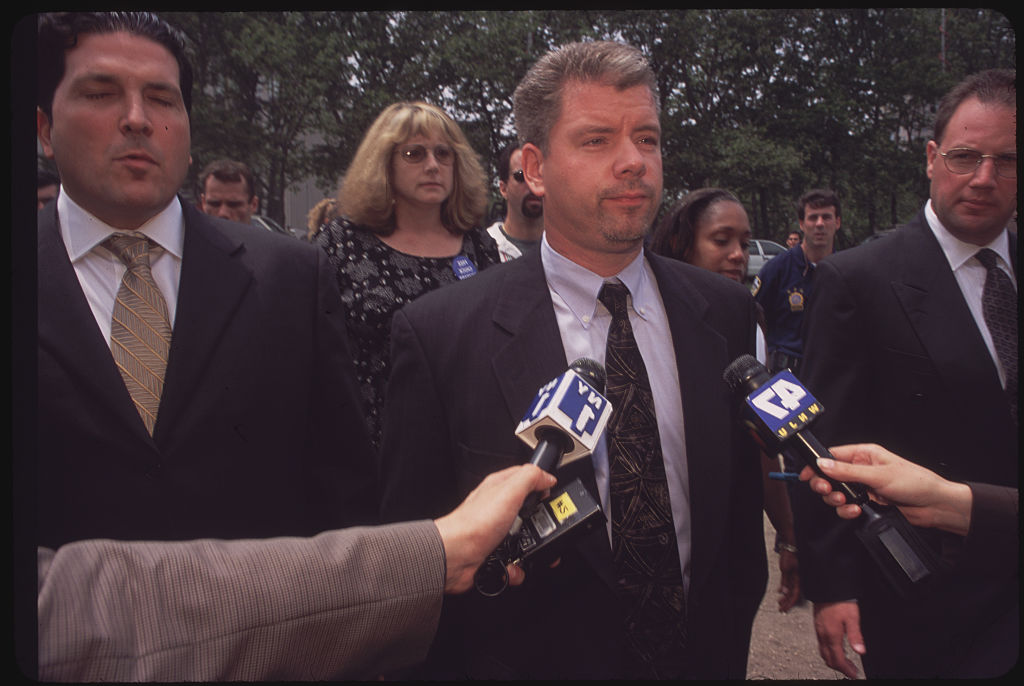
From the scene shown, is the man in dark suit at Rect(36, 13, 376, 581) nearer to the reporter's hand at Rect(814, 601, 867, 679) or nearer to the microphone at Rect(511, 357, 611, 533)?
the microphone at Rect(511, 357, 611, 533)

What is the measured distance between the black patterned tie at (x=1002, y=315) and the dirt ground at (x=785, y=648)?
175cm

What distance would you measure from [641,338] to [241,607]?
1.20m

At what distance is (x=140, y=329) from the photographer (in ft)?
5.37

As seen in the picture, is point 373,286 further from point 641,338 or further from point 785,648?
point 785,648

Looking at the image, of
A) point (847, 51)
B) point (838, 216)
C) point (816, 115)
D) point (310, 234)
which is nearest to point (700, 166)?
point (816, 115)

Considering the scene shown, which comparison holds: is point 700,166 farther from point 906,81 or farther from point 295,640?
point 295,640

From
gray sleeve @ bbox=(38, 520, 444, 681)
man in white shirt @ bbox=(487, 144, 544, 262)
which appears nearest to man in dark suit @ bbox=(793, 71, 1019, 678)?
gray sleeve @ bbox=(38, 520, 444, 681)

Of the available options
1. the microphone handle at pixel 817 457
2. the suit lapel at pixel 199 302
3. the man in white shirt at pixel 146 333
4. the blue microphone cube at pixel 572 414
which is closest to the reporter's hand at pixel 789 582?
the microphone handle at pixel 817 457

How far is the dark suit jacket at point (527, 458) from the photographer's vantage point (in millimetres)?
1636

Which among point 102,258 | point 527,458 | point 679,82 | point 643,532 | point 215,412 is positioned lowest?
point 643,532

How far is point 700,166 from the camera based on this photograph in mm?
20359

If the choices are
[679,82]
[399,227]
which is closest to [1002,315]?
[399,227]

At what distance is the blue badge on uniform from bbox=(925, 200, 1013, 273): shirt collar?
73.4 inches

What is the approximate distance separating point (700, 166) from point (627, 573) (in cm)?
2030
